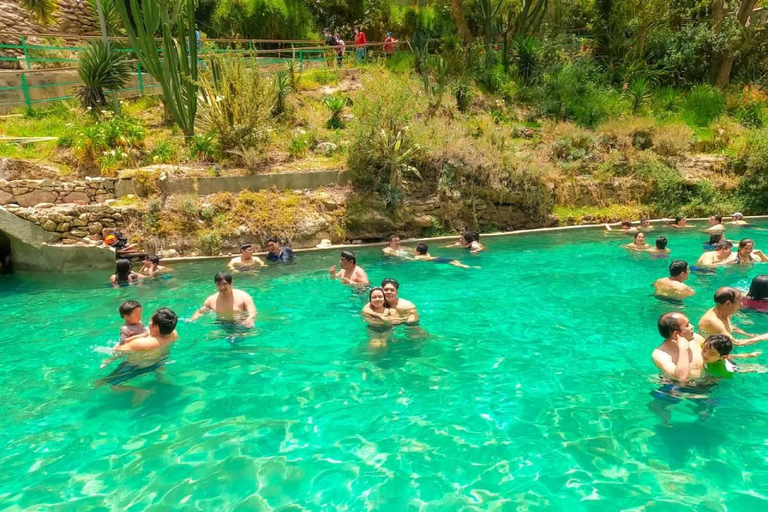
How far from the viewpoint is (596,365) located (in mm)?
6824

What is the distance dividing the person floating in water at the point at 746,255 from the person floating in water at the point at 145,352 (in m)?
10.3

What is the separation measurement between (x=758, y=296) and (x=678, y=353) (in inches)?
125

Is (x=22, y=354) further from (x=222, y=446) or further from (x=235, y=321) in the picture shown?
(x=222, y=446)

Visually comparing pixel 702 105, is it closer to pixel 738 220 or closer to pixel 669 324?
pixel 738 220

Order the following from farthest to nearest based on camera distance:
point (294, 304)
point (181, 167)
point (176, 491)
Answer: point (181, 167), point (294, 304), point (176, 491)

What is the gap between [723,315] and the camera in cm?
658

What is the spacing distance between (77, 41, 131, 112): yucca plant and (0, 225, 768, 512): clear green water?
8908mm

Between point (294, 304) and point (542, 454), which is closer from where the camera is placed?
point (542, 454)

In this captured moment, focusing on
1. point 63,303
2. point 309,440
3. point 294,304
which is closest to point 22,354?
point 63,303

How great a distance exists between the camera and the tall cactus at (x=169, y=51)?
14797 mm

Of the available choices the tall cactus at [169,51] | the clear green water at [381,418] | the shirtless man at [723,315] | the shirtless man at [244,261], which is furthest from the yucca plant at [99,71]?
the shirtless man at [723,315]

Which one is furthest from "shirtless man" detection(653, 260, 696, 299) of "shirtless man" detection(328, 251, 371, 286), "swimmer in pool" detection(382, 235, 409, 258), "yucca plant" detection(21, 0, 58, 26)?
"yucca plant" detection(21, 0, 58, 26)

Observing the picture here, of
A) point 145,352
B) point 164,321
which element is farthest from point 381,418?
point 145,352

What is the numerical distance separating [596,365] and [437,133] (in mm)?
10878
